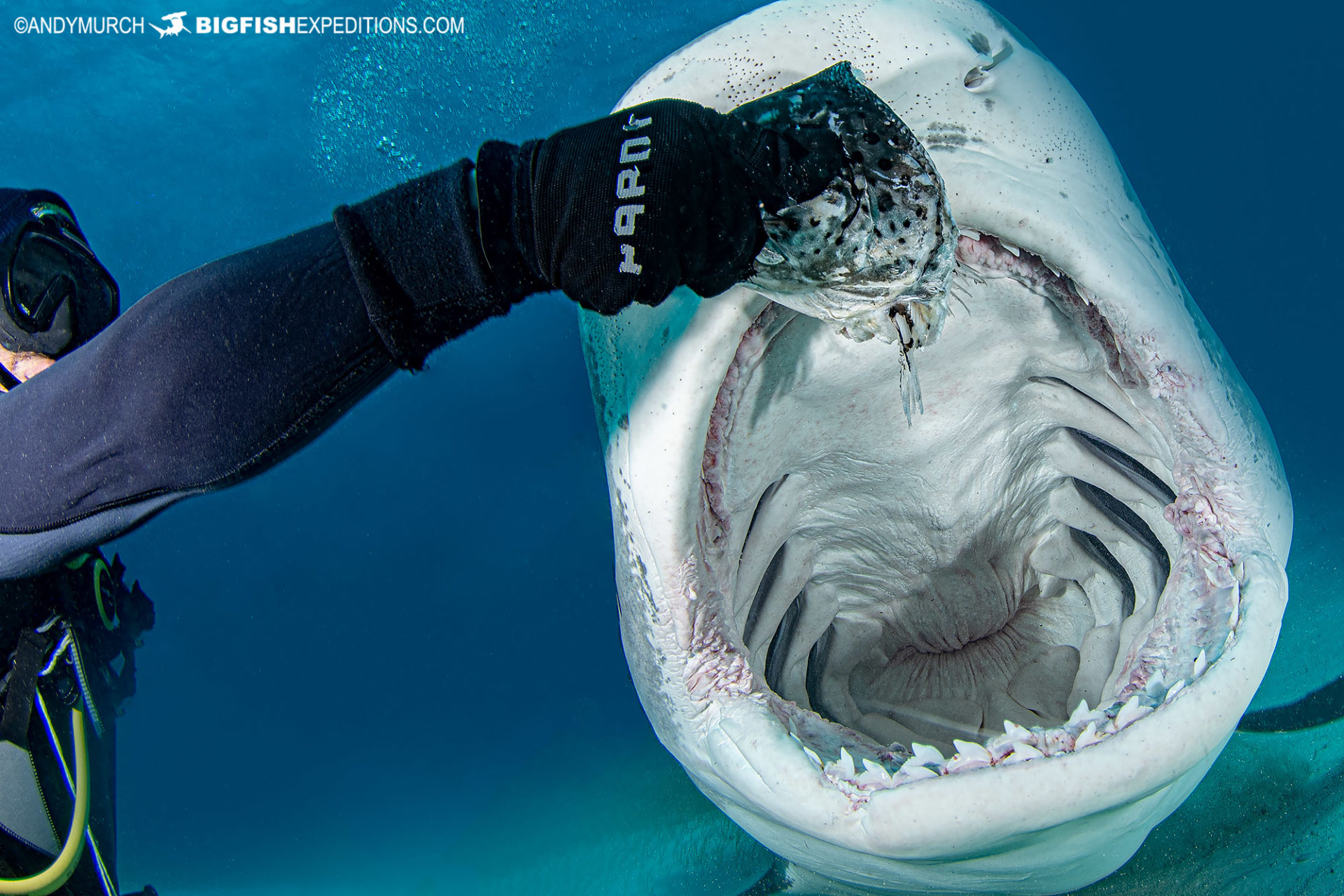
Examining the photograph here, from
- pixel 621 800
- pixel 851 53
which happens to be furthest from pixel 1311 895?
pixel 621 800

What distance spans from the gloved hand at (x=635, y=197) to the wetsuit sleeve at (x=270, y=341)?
0.04 meters

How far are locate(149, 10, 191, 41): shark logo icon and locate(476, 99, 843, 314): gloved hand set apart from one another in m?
10.4

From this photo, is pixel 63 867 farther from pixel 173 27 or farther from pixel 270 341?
pixel 173 27

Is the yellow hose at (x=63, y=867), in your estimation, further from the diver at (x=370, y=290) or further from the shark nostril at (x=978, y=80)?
the shark nostril at (x=978, y=80)

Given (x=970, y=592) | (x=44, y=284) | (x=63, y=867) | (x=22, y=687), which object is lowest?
(x=970, y=592)

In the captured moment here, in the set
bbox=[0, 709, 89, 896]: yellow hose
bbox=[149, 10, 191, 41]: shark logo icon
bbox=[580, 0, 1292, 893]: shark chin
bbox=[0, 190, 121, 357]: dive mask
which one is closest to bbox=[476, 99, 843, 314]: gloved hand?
bbox=[580, 0, 1292, 893]: shark chin

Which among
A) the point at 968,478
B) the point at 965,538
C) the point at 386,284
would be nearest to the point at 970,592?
the point at 965,538

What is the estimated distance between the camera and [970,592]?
7.57 ft

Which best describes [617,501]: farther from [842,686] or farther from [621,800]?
[621,800]

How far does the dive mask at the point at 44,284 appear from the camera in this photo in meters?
1.34

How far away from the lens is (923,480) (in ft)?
6.50

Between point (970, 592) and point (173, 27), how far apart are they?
34.0ft

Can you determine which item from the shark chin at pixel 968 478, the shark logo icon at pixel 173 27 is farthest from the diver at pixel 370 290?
the shark logo icon at pixel 173 27

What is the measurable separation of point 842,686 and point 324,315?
6.61 feet
